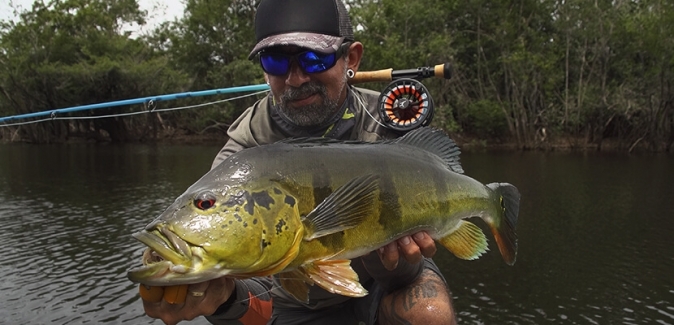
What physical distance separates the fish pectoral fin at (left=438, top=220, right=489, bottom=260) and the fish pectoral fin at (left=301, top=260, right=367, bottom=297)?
808 mm

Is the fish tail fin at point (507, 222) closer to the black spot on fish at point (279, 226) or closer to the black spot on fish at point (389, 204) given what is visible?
the black spot on fish at point (389, 204)

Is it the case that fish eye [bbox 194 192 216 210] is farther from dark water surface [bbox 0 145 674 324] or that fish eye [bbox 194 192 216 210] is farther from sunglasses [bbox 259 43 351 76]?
dark water surface [bbox 0 145 674 324]

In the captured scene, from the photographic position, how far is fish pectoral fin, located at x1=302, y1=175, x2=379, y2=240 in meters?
2.21

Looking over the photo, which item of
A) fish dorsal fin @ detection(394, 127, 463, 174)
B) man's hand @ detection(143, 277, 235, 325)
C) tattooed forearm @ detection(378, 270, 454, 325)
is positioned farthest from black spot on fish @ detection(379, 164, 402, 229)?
tattooed forearm @ detection(378, 270, 454, 325)

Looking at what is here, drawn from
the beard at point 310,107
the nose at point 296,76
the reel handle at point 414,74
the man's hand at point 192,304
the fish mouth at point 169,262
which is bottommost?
the man's hand at point 192,304

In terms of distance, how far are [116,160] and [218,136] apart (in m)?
17.5

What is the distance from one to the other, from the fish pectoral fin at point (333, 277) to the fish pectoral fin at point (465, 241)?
2.65 feet

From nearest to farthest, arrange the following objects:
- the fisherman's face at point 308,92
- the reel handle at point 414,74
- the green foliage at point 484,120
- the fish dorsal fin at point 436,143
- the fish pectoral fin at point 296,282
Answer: the fish pectoral fin at point 296,282
the fish dorsal fin at point 436,143
the fisherman's face at point 308,92
the reel handle at point 414,74
the green foliage at point 484,120

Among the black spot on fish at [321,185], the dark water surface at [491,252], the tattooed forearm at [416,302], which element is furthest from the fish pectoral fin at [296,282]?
the dark water surface at [491,252]

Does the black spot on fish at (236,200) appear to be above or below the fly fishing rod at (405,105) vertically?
below

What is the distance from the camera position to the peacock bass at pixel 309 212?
6.38 feet

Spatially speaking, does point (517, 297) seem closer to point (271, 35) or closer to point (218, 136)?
point (271, 35)

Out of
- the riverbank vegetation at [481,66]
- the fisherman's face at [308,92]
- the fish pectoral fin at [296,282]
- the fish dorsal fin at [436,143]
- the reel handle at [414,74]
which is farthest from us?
the riverbank vegetation at [481,66]

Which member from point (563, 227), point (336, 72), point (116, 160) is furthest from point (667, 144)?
point (336, 72)
